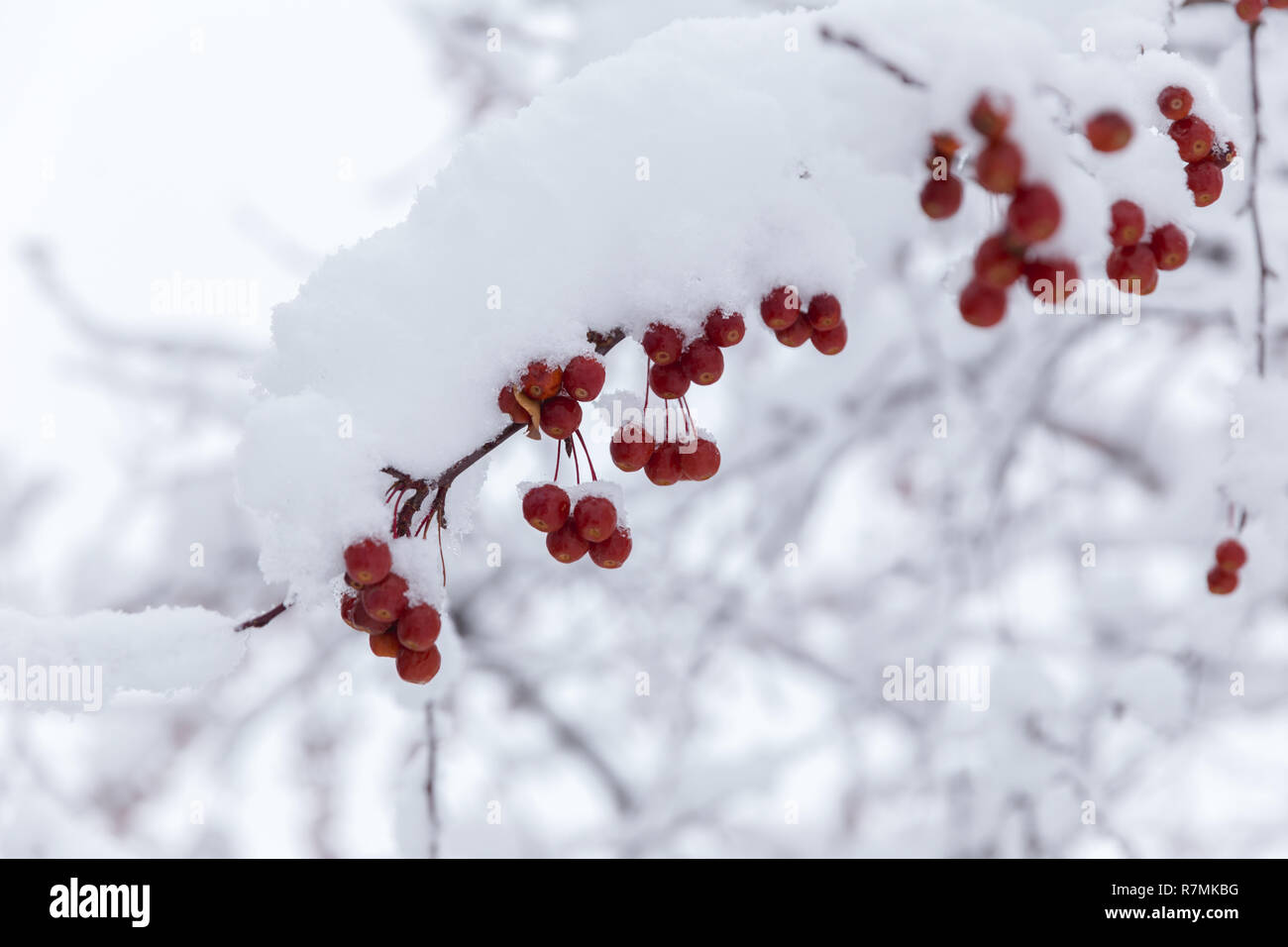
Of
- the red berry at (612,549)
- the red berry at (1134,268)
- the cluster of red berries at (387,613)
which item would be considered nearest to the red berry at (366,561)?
the cluster of red berries at (387,613)

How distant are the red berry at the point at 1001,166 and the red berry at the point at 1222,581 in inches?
86.5

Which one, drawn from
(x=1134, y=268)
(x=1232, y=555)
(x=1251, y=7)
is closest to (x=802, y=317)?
(x=1134, y=268)

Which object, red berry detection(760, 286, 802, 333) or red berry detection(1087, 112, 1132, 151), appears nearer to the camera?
red berry detection(1087, 112, 1132, 151)

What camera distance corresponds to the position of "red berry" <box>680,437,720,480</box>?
1.68 meters

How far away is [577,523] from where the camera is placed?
1631mm

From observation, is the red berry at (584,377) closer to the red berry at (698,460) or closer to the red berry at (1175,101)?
the red berry at (698,460)

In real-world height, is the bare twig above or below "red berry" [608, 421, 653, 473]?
above

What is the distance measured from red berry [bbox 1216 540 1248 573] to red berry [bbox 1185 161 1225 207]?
1398 millimetres

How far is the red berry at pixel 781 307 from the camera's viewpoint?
1546mm

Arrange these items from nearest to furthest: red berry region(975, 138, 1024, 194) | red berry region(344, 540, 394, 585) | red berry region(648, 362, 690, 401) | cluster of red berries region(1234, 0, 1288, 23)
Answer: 1. red berry region(975, 138, 1024, 194)
2. red berry region(344, 540, 394, 585)
3. red berry region(648, 362, 690, 401)
4. cluster of red berries region(1234, 0, 1288, 23)

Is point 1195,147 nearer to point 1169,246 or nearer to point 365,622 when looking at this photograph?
point 1169,246

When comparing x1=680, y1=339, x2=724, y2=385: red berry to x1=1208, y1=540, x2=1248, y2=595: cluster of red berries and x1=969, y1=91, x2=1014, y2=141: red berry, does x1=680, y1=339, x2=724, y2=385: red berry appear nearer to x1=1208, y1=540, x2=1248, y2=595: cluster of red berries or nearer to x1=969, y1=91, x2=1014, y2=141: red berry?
x1=969, y1=91, x2=1014, y2=141: red berry

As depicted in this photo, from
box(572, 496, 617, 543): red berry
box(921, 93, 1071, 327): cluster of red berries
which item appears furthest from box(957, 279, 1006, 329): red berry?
box(572, 496, 617, 543): red berry

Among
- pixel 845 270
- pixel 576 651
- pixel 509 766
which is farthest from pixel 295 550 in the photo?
pixel 509 766
